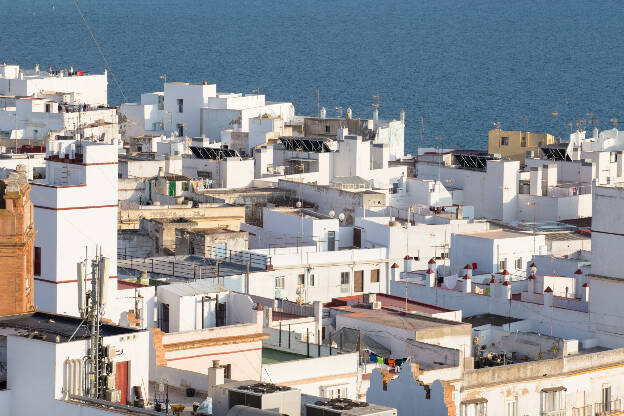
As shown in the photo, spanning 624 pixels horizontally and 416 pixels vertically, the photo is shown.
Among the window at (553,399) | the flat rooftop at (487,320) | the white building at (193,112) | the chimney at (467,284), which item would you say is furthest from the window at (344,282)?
the white building at (193,112)

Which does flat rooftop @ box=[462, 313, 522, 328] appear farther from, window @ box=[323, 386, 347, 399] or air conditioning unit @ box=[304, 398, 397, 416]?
air conditioning unit @ box=[304, 398, 397, 416]

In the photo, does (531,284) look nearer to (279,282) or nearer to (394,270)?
(394,270)

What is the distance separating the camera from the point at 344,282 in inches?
1977

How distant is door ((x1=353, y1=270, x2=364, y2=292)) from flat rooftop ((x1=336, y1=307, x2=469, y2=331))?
28.0 ft

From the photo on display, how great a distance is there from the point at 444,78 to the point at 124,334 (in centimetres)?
15855

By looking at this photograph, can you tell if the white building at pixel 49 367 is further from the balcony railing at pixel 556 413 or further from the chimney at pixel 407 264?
the chimney at pixel 407 264

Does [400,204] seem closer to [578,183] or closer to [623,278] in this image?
[578,183]

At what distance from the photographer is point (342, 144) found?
234ft

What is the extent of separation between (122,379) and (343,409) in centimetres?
368

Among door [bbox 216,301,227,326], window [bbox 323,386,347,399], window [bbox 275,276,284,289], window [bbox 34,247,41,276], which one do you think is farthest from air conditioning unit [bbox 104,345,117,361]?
window [bbox 275,276,284,289]

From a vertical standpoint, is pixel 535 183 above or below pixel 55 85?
below

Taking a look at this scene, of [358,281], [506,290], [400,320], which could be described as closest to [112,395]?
[400,320]

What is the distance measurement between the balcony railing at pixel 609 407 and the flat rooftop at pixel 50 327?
607 inches

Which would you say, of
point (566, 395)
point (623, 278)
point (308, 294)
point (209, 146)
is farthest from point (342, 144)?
point (566, 395)
